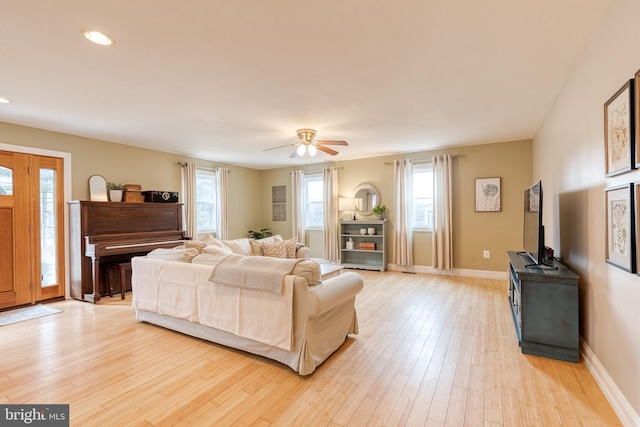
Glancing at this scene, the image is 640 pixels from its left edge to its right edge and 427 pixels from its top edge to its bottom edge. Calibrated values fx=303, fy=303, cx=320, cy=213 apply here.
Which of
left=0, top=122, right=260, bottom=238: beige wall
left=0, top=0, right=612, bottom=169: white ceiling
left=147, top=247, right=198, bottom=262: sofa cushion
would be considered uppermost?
left=0, top=0, right=612, bottom=169: white ceiling

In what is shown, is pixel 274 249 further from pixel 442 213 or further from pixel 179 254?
pixel 442 213

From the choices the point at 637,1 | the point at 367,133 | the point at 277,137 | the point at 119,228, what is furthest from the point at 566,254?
the point at 119,228

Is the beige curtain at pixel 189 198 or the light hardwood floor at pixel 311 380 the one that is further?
the beige curtain at pixel 189 198

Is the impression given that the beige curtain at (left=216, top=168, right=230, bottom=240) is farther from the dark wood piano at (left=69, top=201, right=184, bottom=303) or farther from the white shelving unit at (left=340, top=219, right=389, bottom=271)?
the white shelving unit at (left=340, top=219, right=389, bottom=271)

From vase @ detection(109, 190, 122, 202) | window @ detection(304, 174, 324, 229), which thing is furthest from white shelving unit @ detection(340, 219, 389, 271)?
vase @ detection(109, 190, 122, 202)

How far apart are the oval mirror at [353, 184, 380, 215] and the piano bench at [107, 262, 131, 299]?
171 inches

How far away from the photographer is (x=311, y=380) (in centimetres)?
222

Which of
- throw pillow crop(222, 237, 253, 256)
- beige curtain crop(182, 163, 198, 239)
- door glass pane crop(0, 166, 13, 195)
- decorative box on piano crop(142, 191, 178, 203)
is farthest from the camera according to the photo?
beige curtain crop(182, 163, 198, 239)

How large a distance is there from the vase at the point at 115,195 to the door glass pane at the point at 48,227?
27.0 inches

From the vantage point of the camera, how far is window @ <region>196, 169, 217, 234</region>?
6.57 m

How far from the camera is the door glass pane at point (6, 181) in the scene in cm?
392

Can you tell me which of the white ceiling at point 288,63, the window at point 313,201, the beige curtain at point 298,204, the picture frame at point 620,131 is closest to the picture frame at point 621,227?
the picture frame at point 620,131

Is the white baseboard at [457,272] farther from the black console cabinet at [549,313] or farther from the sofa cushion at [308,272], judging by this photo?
the sofa cushion at [308,272]

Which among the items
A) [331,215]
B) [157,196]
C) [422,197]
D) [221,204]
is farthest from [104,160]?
[422,197]
